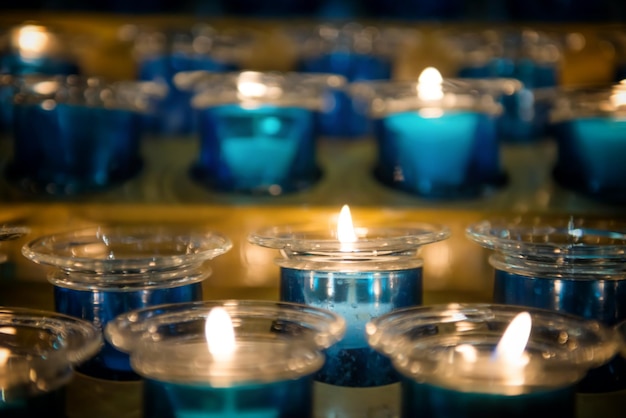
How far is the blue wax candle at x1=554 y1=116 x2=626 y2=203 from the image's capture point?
0.74 meters

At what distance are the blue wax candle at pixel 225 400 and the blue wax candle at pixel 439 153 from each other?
1.24 ft

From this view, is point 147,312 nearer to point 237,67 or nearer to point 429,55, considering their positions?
point 237,67

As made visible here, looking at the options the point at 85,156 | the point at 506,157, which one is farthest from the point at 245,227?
the point at 506,157

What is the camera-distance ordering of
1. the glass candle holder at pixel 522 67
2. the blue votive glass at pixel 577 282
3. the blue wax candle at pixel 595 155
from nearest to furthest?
the blue votive glass at pixel 577 282 → the blue wax candle at pixel 595 155 → the glass candle holder at pixel 522 67

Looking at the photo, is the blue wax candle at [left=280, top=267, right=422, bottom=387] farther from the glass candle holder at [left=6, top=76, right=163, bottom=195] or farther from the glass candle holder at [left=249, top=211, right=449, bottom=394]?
the glass candle holder at [left=6, top=76, right=163, bottom=195]

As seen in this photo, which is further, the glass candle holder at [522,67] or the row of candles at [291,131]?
the glass candle holder at [522,67]

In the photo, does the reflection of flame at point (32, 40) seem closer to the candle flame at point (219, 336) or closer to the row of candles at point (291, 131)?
the row of candles at point (291, 131)

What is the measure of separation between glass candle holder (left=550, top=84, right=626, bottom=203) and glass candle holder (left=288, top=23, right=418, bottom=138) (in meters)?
0.24

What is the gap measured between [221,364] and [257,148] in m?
0.37

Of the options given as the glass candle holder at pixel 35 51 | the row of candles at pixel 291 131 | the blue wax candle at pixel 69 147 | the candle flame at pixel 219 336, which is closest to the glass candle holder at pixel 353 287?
the candle flame at pixel 219 336

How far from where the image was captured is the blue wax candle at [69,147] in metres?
0.77

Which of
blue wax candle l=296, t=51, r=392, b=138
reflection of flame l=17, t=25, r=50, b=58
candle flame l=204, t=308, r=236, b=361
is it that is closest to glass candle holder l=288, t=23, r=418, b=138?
blue wax candle l=296, t=51, r=392, b=138

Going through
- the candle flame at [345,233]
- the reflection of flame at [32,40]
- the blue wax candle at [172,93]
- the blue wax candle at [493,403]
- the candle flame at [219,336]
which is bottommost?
the blue wax candle at [493,403]

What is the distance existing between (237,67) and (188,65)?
0.07 m
